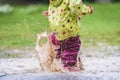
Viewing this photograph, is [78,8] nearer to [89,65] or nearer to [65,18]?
[65,18]

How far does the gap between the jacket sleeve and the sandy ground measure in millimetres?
634

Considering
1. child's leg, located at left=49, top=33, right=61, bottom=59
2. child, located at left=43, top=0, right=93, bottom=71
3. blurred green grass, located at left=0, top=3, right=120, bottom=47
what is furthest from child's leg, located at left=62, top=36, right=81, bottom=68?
blurred green grass, located at left=0, top=3, right=120, bottom=47

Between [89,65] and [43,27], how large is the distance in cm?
73

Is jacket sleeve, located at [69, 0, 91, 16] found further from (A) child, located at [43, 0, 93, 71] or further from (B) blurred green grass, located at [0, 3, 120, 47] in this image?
(B) blurred green grass, located at [0, 3, 120, 47]

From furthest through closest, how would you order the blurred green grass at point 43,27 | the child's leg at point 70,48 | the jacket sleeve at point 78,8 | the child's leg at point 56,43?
the blurred green grass at point 43,27 < the child's leg at point 56,43 < the child's leg at point 70,48 < the jacket sleeve at point 78,8

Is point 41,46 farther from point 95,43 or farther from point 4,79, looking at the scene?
point 95,43

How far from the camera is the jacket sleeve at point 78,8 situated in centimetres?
595

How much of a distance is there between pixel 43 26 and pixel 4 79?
1533mm

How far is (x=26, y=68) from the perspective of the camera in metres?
6.41

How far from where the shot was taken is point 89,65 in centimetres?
674

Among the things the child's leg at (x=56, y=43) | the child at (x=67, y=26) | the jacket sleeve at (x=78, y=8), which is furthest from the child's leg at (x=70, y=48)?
the jacket sleeve at (x=78, y=8)

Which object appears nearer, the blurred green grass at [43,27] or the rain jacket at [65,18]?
the rain jacket at [65,18]

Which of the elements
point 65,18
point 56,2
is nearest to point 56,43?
point 65,18

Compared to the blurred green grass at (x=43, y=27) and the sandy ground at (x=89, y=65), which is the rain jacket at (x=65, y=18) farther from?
the blurred green grass at (x=43, y=27)
